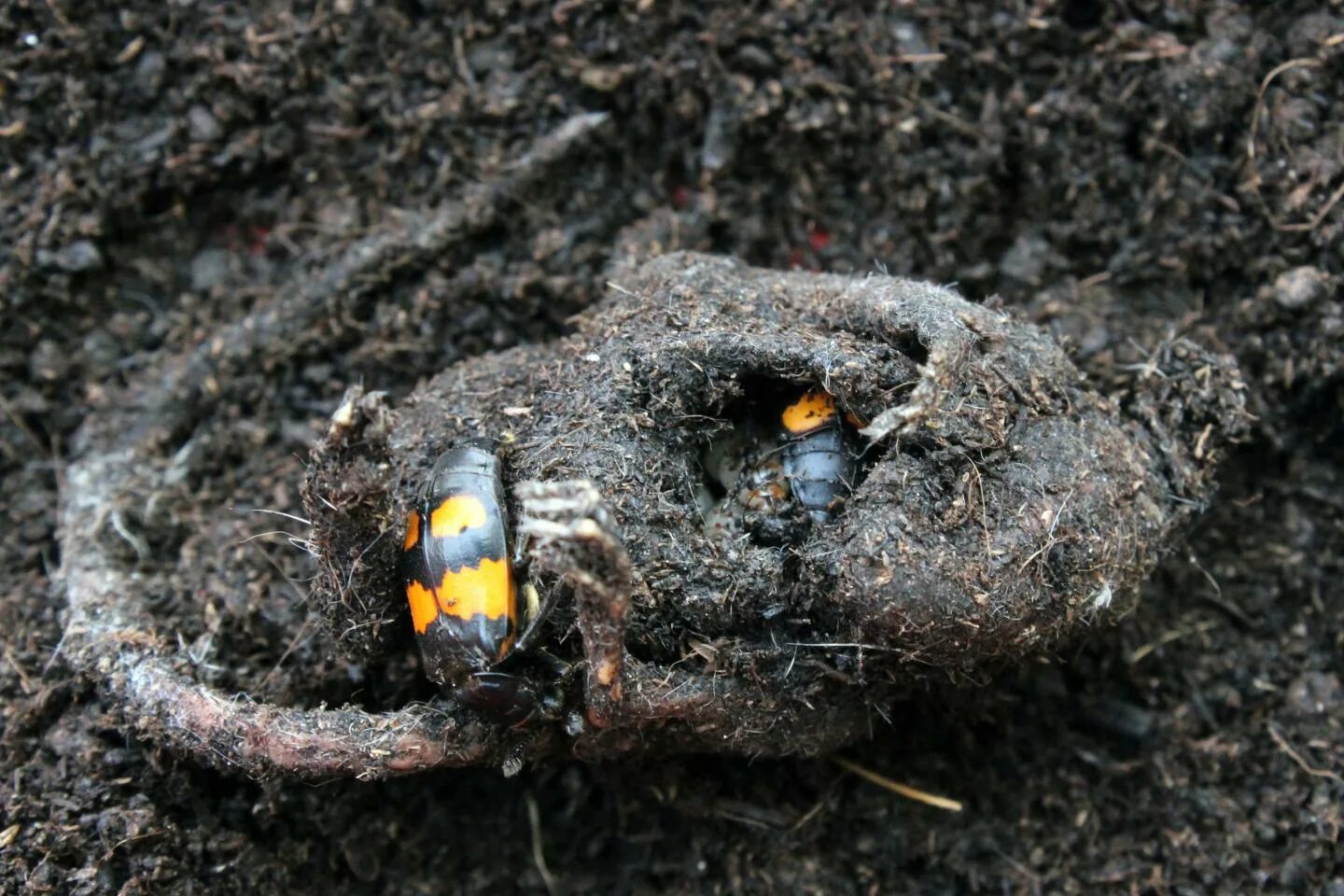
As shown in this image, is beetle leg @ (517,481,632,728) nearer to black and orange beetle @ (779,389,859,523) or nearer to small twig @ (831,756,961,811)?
black and orange beetle @ (779,389,859,523)

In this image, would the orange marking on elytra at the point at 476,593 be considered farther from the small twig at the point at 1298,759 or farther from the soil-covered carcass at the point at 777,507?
the small twig at the point at 1298,759

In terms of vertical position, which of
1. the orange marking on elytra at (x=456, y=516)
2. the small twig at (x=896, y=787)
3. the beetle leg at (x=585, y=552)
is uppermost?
the beetle leg at (x=585, y=552)

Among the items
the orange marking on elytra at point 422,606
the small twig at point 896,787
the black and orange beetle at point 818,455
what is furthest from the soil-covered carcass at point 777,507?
the small twig at point 896,787

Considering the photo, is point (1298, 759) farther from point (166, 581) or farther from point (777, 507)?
point (166, 581)

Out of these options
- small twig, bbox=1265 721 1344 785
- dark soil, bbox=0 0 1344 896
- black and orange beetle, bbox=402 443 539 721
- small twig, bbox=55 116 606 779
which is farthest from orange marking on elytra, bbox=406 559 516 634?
small twig, bbox=1265 721 1344 785

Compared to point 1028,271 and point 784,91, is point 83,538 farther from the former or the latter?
point 1028,271

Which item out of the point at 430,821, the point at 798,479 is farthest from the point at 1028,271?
the point at 430,821

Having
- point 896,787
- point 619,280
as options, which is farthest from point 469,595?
point 896,787
